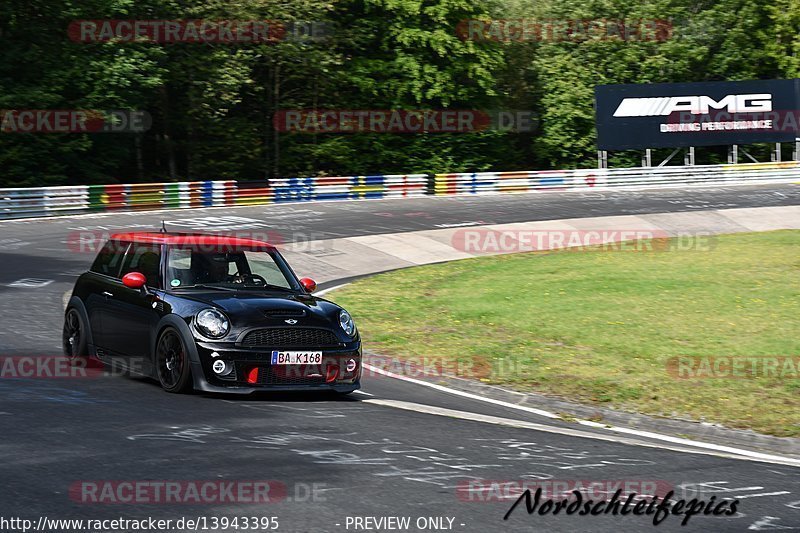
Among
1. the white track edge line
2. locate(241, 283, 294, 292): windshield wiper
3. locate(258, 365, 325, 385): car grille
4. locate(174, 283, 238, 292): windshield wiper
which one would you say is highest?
locate(174, 283, 238, 292): windshield wiper

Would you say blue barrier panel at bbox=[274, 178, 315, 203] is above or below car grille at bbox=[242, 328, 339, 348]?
above

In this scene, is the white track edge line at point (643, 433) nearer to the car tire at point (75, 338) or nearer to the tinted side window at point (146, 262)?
the tinted side window at point (146, 262)

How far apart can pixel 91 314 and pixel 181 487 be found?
516cm

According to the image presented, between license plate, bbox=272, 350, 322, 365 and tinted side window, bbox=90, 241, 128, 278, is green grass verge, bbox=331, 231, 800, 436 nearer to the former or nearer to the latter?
license plate, bbox=272, 350, 322, 365

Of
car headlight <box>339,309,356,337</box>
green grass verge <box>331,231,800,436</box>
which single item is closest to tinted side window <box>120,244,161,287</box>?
car headlight <box>339,309,356,337</box>

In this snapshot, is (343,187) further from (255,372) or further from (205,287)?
(255,372)

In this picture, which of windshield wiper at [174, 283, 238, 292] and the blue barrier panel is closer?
Result: windshield wiper at [174, 283, 238, 292]

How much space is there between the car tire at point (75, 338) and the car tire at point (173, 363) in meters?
1.64

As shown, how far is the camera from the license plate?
10.0 m

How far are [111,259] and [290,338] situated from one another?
2.82 meters

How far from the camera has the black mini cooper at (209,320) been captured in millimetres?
9945

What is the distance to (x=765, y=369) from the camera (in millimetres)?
12820

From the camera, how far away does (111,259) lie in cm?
1181

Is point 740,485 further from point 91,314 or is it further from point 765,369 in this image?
point 91,314
